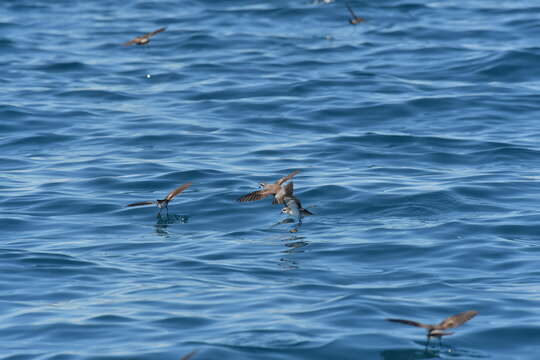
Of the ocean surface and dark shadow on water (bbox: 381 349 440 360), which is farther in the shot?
the ocean surface

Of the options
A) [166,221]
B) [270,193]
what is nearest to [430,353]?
[270,193]

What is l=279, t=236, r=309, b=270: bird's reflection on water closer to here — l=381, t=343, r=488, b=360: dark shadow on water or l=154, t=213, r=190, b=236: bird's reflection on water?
l=154, t=213, r=190, b=236: bird's reflection on water

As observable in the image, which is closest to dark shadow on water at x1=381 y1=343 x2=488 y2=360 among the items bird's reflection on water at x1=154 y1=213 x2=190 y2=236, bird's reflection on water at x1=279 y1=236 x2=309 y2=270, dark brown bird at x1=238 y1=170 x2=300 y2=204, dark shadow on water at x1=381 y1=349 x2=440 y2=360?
dark shadow on water at x1=381 y1=349 x2=440 y2=360

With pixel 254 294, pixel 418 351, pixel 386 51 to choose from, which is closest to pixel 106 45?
pixel 386 51

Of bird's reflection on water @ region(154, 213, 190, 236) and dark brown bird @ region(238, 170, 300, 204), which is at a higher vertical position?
dark brown bird @ region(238, 170, 300, 204)

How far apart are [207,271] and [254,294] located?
105cm

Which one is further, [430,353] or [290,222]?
[290,222]

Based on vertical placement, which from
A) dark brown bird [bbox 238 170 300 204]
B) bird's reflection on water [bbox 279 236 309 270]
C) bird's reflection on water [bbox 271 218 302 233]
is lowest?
bird's reflection on water [bbox 271 218 302 233]

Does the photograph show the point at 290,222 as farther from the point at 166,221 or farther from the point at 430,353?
the point at 430,353

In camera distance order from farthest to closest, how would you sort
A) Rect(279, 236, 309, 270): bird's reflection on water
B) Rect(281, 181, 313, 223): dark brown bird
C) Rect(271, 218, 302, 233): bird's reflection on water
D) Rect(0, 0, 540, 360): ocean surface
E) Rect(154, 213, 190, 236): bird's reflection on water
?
Rect(154, 213, 190, 236): bird's reflection on water < Rect(271, 218, 302, 233): bird's reflection on water < Rect(281, 181, 313, 223): dark brown bird < Rect(279, 236, 309, 270): bird's reflection on water < Rect(0, 0, 540, 360): ocean surface

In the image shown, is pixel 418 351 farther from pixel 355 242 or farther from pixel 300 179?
pixel 300 179

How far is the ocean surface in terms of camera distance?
973 centimetres

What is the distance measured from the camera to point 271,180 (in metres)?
15.2

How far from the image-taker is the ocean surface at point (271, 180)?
973cm
